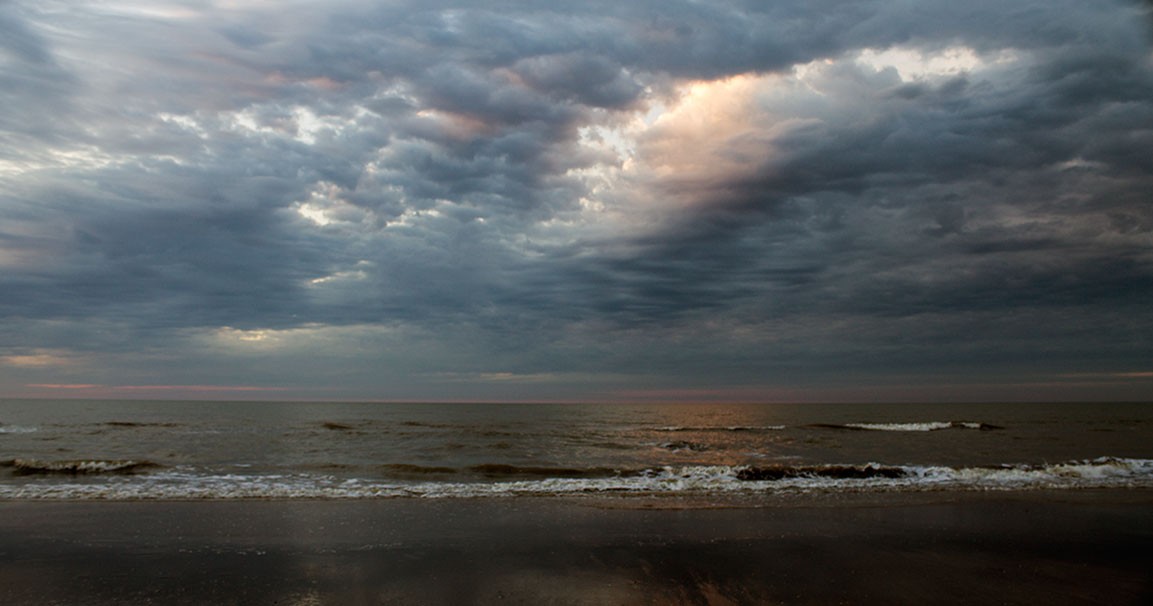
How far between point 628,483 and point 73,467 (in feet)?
60.9

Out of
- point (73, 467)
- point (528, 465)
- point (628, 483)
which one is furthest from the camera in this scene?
point (528, 465)

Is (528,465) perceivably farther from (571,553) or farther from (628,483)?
(571,553)

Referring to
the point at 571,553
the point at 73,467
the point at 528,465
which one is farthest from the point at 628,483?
the point at 73,467

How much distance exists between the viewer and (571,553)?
923cm

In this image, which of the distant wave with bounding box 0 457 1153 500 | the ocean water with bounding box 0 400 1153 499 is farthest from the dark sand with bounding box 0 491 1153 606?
the ocean water with bounding box 0 400 1153 499

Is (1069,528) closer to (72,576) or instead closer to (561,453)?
(72,576)

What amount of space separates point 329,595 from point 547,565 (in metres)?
2.96

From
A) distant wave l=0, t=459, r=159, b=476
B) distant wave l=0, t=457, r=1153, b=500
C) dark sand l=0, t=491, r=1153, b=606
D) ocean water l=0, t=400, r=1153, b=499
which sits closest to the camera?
dark sand l=0, t=491, r=1153, b=606

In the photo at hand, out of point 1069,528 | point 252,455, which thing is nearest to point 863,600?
point 1069,528

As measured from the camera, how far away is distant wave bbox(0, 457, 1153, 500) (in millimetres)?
15305

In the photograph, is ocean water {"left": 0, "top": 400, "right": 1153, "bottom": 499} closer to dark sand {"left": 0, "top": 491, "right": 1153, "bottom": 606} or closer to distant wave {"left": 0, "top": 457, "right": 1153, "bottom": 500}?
distant wave {"left": 0, "top": 457, "right": 1153, "bottom": 500}

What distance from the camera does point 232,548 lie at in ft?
31.0

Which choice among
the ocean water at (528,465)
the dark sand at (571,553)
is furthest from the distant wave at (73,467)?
the dark sand at (571,553)

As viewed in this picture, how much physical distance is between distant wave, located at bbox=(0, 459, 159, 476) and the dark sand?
21.0 ft
